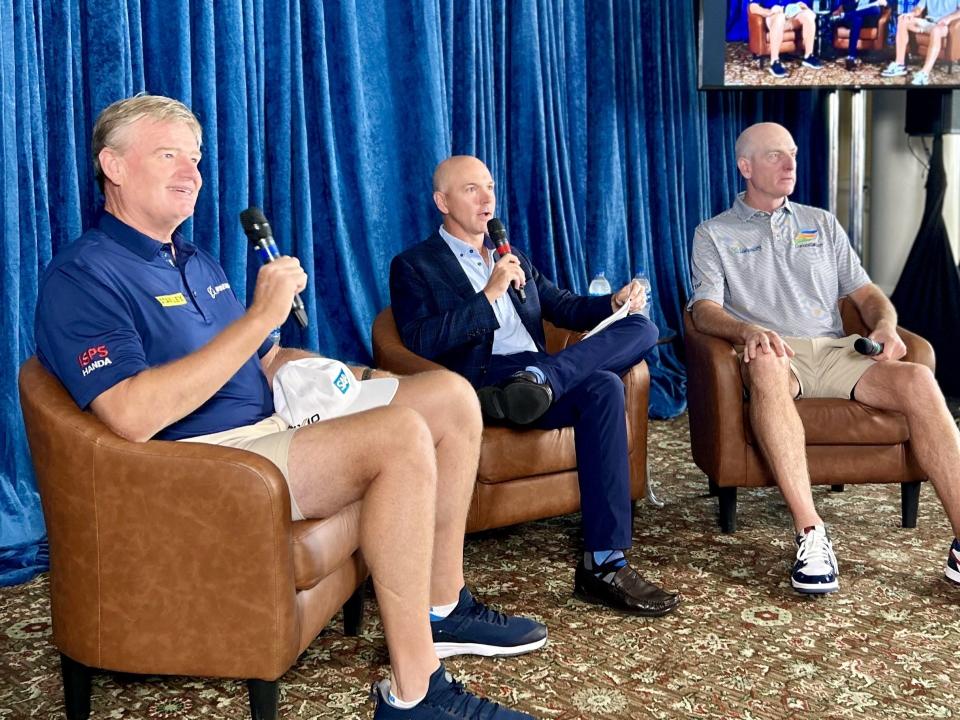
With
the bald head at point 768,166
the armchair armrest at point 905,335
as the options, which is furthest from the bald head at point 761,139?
the armchair armrest at point 905,335

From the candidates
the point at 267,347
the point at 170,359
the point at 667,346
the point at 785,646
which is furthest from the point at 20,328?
the point at 667,346

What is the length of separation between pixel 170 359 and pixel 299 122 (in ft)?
5.56

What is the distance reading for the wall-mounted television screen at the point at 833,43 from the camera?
4602 millimetres

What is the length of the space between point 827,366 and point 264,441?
5.95 ft

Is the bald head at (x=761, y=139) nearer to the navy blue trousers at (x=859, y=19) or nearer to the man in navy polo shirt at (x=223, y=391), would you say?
the navy blue trousers at (x=859, y=19)

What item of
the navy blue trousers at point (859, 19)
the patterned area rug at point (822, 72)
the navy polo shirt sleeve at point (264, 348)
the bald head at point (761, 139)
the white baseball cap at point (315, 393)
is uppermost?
the navy blue trousers at point (859, 19)

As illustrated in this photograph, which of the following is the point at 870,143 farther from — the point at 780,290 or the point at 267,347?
the point at 267,347

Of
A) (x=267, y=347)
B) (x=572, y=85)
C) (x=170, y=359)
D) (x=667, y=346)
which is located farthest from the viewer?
(x=667, y=346)

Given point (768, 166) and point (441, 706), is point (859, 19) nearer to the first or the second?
point (768, 166)

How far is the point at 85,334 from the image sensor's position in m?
2.01

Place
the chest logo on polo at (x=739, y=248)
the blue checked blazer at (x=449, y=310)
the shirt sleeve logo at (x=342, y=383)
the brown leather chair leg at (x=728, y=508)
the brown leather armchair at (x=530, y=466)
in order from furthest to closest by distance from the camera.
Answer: the chest logo on polo at (x=739, y=248) → the brown leather chair leg at (x=728, y=508) → the blue checked blazer at (x=449, y=310) → the brown leather armchair at (x=530, y=466) → the shirt sleeve logo at (x=342, y=383)

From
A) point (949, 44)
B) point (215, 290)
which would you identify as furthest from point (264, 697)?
point (949, 44)

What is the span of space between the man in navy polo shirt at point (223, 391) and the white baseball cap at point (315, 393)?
38 millimetres

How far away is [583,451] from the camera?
2.84 meters
